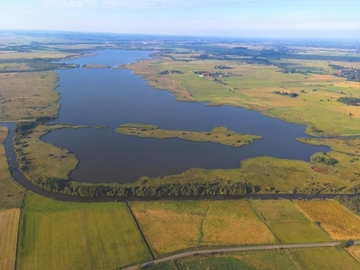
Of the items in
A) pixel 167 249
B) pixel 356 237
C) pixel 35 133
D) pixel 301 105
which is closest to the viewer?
pixel 167 249

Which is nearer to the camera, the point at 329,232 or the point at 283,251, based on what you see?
the point at 283,251

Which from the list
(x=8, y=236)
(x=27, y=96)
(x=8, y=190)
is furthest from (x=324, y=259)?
(x=27, y=96)

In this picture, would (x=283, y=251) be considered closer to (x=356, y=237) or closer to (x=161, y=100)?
(x=356, y=237)

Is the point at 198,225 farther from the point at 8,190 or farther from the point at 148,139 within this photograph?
the point at 148,139

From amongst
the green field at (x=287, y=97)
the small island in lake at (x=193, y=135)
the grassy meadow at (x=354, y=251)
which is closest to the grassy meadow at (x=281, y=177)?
the small island in lake at (x=193, y=135)

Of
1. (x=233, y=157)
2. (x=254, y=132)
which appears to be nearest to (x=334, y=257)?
(x=233, y=157)

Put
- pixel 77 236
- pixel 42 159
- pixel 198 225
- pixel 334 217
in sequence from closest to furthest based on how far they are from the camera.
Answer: pixel 77 236
pixel 198 225
pixel 334 217
pixel 42 159
